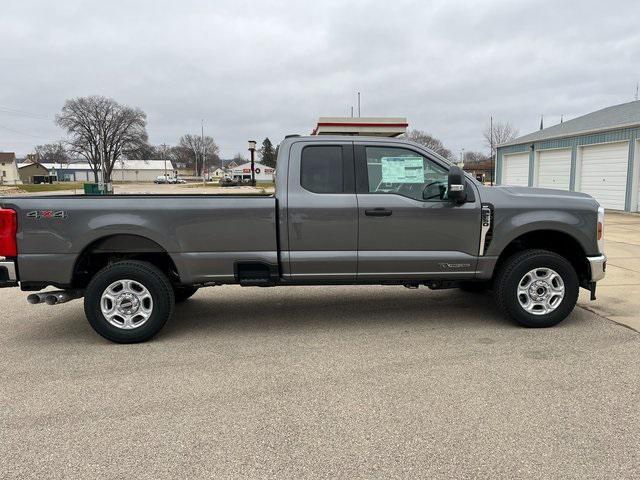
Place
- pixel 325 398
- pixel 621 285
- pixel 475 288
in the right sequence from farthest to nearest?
pixel 621 285, pixel 475 288, pixel 325 398

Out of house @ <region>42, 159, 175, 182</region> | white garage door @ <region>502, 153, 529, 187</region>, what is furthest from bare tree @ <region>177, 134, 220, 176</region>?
white garage door @ <region>502, 153, 529, 187</region>

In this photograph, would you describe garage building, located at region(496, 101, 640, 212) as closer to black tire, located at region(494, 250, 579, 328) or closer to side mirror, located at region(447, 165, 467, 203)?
black tire, located at region(494, 250, 579, 328)

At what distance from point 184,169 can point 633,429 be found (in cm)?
14422

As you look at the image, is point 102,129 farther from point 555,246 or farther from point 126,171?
point 555,246

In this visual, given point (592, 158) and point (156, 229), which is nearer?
point (156, 229)

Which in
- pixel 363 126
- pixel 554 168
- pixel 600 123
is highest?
pixel 600 123

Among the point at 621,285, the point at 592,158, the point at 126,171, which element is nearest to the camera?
the point at 621,285

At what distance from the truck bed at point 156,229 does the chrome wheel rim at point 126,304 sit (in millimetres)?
388

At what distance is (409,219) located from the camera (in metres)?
4.86

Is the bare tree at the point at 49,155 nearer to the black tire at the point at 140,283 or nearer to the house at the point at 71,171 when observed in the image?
the house at the point at 71,171

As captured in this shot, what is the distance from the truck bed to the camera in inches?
179

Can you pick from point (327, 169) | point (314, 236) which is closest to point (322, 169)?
point (327, 169)

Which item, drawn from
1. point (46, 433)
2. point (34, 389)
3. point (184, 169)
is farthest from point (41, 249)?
point (184, 169)

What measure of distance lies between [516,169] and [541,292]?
888 inches
